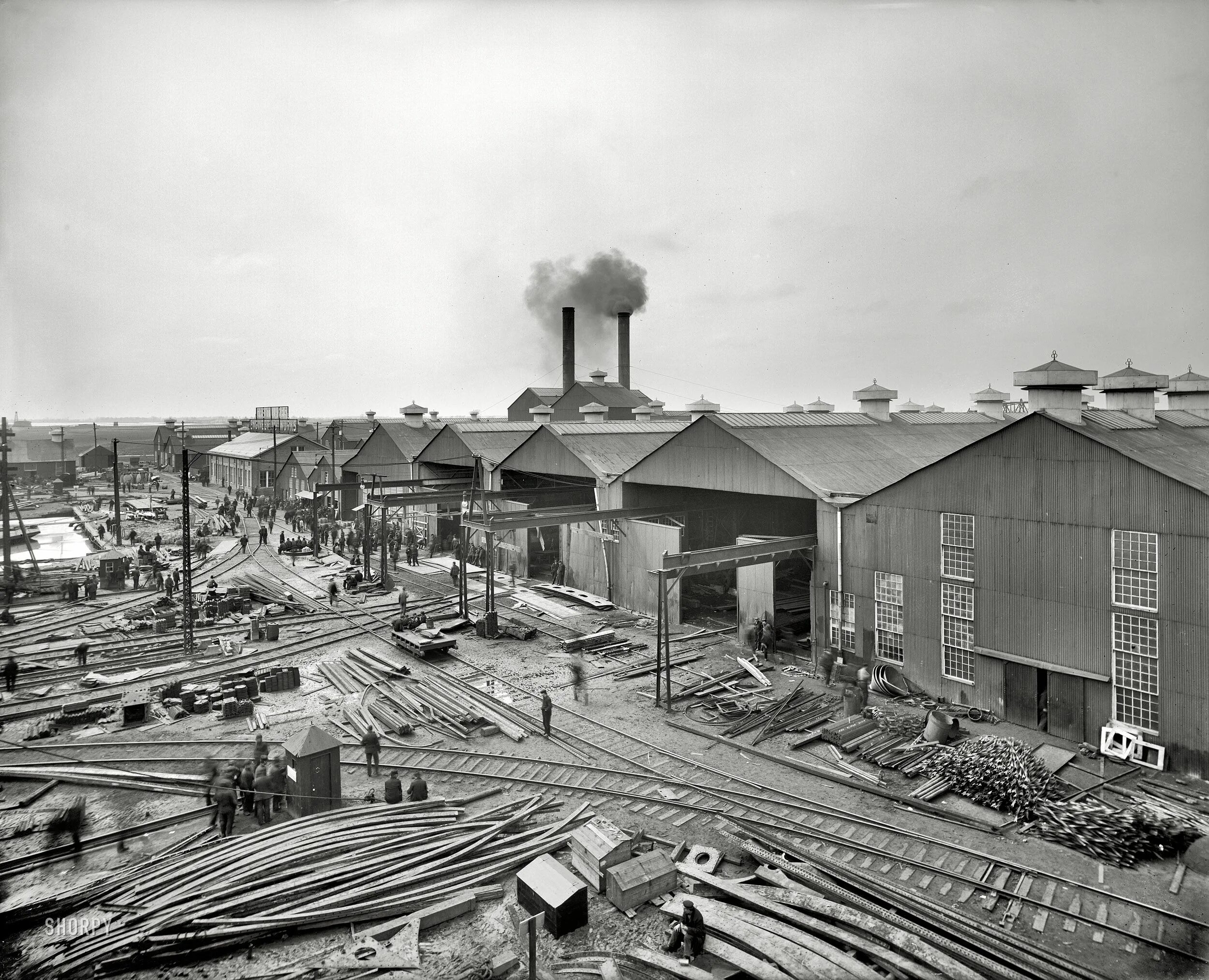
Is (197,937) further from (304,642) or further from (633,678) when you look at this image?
(304,642)

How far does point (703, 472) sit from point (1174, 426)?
667 inches

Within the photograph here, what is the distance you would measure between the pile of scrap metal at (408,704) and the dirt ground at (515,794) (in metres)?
0.64

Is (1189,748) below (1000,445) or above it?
below

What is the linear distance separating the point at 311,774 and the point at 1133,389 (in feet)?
104

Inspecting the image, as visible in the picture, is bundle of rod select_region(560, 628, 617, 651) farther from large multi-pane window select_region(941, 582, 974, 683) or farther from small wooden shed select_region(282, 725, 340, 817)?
small wooden shed select_region(282, 725, 340, 817)

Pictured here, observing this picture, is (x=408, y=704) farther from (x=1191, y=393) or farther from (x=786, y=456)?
(x=1191, y=393)

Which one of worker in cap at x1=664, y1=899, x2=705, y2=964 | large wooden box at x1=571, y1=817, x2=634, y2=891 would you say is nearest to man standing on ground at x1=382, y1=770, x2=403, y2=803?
large wooden box at x1=571, y1=817, x2=634, y2=891

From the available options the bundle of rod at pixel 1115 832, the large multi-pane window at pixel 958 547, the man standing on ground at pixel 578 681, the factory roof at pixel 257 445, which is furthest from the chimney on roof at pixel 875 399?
the factory roof at pixel 257 445

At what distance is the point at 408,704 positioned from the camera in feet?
77.5

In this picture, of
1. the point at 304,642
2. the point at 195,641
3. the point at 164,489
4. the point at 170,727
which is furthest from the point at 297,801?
the point at 164,489

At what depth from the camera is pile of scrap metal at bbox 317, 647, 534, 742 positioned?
71.6 ft

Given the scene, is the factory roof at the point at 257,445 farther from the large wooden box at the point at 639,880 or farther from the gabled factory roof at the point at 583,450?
the large wooden box at the point at 639,880

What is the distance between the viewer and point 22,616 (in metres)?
35.6

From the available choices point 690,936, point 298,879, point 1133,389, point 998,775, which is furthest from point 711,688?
point 1133,389
